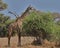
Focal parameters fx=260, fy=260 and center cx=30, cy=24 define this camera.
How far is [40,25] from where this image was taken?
910 inches

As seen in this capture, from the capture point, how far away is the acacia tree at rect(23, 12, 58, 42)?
2305 cm

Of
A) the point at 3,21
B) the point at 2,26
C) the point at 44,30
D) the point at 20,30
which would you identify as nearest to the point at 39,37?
the point at 44,30

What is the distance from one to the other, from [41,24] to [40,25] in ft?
0.44

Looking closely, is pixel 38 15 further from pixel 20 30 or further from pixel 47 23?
pixel 20 30

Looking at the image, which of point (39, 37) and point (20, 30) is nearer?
point (20, 30)

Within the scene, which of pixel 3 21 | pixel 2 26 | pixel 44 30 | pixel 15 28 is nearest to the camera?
pixel 15 28

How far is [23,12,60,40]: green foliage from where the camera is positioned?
23.0 metres

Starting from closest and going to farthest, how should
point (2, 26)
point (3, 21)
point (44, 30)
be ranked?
point (44, 30), point (2, 26), point (3, 21)

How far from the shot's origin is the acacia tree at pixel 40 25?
23055 millimetres

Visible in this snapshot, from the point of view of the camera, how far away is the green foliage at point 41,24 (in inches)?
907

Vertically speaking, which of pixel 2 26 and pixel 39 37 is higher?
pixel 2 26

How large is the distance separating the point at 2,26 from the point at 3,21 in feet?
8.59

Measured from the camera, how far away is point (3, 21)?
41.1 metres

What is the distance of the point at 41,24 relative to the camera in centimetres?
2316
